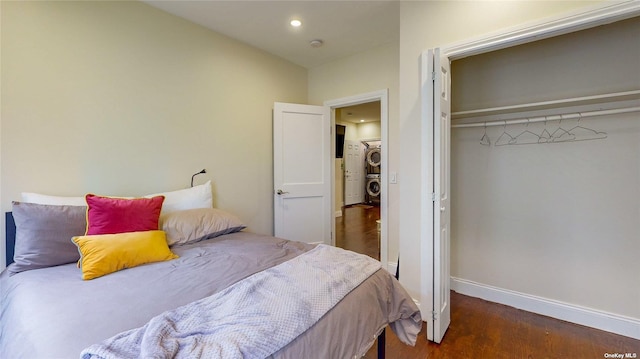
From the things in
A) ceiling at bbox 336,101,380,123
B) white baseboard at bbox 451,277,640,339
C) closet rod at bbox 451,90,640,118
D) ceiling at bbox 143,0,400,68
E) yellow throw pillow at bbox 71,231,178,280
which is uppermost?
ceiling at bbox 336,101,380,123

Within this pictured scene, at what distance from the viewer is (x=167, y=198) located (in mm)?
2396

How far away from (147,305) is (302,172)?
2.60 metres

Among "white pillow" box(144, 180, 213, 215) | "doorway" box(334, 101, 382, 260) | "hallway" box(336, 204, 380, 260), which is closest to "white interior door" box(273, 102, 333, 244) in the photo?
"hallway" box(336, 204, 380, 260)

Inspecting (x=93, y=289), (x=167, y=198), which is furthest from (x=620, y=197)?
(x=167, y=198)

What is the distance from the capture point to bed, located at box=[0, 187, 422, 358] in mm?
885

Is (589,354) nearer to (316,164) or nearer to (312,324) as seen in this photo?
(312,324)

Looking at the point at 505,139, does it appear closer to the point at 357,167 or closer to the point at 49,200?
the point at 49,200

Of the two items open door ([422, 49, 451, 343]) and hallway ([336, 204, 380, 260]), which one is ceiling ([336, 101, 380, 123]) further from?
open door ([422, 49, 451, 343])

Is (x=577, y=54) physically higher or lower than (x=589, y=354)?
higher

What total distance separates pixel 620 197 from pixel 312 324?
2.53m

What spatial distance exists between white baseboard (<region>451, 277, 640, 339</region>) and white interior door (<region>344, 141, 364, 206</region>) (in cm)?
557

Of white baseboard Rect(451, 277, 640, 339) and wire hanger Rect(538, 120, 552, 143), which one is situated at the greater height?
wire hanger Rect(538, 120, 552, 143)

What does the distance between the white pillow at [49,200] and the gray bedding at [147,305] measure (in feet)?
1.52

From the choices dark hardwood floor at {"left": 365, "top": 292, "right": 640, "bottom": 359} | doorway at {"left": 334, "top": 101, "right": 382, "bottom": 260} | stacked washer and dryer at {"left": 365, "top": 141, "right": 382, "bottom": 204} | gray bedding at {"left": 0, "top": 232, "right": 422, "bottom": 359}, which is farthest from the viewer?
stacked washer and dryer at {"left": 365, "top": 141, "right": 382, "bottom": 204}
